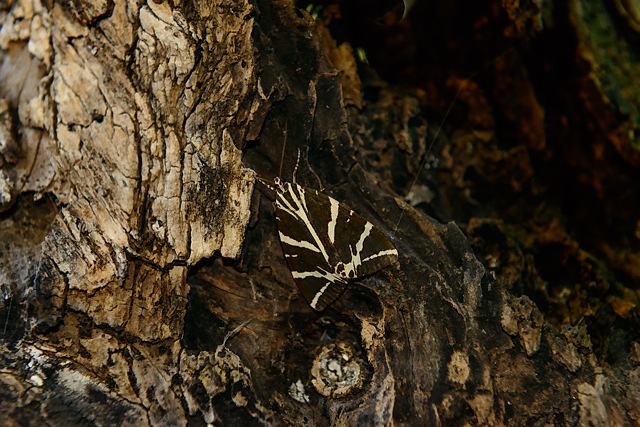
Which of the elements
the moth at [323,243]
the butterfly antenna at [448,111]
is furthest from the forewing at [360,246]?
the butterfly antenna at [448,111]

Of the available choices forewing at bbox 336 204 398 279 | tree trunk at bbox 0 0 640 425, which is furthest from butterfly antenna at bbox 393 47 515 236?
forewing at bbox 336 204 398 279

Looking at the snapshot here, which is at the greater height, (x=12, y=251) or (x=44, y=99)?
(x=44, y=99)

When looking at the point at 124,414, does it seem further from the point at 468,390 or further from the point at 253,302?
the point at 468,390

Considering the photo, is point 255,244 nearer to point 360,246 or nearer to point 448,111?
point 360,246

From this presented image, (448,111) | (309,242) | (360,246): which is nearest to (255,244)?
(309,242)

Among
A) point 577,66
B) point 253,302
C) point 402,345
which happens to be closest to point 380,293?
point 402,345

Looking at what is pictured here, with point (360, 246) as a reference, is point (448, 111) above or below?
above

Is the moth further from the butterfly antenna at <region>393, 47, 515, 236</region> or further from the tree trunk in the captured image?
the butterfly antenna at <region>393, 47, 515, 236</region>
